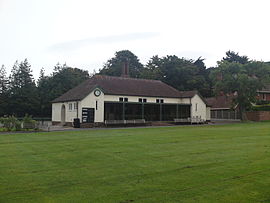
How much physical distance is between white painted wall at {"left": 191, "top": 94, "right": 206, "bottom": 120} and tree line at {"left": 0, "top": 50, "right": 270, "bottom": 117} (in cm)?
318

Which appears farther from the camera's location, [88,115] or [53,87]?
[53,87]

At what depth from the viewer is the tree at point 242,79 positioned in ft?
136

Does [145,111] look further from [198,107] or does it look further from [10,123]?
[10,123]

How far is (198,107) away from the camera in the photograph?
142 ft

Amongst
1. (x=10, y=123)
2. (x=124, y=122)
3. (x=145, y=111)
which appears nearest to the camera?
(x=10, y=123)

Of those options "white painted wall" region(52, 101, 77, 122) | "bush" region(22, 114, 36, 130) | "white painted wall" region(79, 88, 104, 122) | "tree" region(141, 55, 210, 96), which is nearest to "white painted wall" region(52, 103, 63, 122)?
"white painted wall" region(52, 101, 77, 122)

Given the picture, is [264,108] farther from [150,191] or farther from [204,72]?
[150,191]

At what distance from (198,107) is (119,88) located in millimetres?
12009

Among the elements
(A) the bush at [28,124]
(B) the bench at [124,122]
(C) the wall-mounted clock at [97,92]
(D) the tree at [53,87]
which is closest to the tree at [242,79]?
(B) the bench at [124,122]

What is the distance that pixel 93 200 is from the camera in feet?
19.6

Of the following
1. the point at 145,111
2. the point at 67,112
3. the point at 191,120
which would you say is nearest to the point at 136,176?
the point at 67,112

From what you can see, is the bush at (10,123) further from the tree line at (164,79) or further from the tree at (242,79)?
the tree at (242,79)

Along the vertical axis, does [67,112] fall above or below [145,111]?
below

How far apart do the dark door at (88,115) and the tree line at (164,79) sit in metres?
18.1
